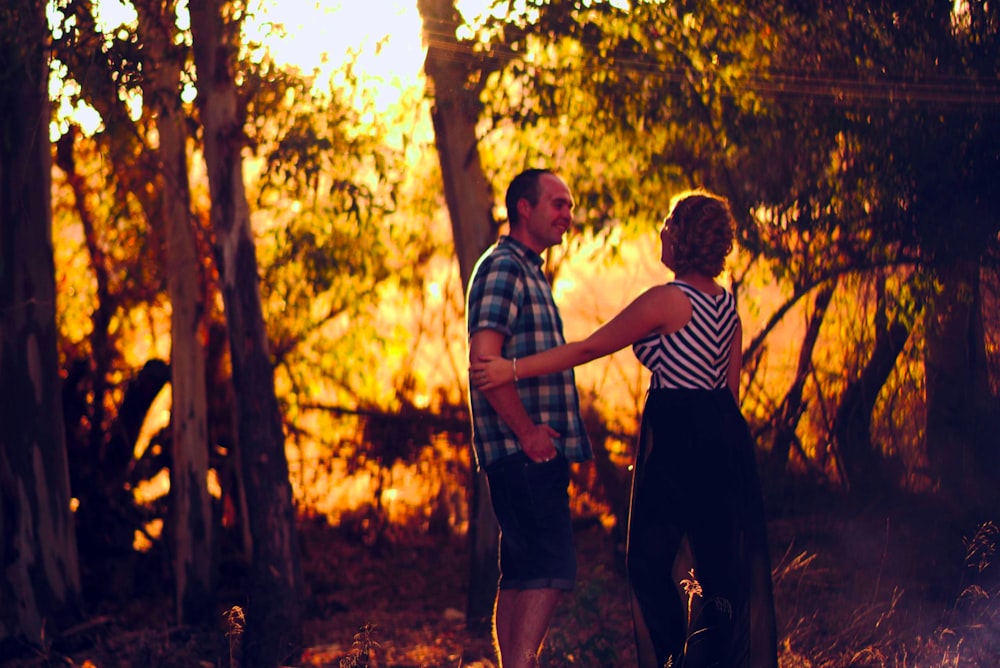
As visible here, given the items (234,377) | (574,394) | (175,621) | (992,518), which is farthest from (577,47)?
(175,621)

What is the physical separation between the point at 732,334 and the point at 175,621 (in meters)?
9.03

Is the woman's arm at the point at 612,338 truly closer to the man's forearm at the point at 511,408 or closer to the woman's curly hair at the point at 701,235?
the man's forearm at the point at 511,408

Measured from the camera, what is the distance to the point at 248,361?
34.0 feet

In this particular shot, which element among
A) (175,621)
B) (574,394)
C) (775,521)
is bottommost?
(175,621)

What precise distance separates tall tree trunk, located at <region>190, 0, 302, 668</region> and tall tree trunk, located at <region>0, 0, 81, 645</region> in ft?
4.85

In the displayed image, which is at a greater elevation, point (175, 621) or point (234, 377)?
point (234, 377)

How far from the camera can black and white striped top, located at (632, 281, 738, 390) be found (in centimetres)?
451

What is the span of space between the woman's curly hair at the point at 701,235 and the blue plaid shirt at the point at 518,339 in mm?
562

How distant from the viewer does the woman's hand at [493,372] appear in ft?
15.0

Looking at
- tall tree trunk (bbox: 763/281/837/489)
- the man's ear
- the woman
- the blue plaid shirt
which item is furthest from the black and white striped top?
tall tree trunk (bbox: 763/281/837/489)

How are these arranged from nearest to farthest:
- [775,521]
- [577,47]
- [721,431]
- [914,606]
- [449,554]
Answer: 1. [721,431]
2. [914,606]
3. [775,521]
4. [577,47]
5. [449,554]

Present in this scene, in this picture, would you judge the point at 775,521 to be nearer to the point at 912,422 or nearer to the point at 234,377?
the point at 912,422

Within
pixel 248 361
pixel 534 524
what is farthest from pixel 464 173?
pixel 534 524

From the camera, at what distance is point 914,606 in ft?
24.2
